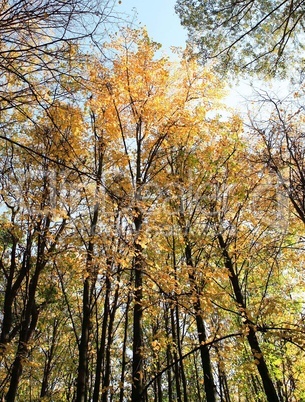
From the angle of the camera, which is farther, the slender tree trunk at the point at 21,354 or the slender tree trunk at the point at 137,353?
the slender tree trunk at the point at 21,354

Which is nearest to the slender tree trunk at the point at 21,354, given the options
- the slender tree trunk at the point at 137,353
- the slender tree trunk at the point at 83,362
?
the slender tree trunk at the point at 83,362

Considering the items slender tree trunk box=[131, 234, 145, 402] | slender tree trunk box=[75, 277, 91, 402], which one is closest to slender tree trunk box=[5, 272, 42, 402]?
slender tree trunk box=[75, 277, 91, 402]

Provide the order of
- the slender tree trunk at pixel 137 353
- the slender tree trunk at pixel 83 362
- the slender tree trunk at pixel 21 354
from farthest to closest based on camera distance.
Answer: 1. the slender tree trunk at pixel 21 354
2. the slender tree trunk at pixel 83 362
3. the slender tree trunk at pixel 137 353

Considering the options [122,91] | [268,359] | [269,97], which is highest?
[122,91]

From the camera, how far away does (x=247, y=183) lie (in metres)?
7.70

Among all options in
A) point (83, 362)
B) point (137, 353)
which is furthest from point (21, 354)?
point (137, 353)

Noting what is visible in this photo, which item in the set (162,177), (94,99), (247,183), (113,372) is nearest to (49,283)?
(162,177)

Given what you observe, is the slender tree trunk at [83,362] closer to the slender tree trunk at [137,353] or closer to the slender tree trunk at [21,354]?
the slender tree trunk at [21,354]

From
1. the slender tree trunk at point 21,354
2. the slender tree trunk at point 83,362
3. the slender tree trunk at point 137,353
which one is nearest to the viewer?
the slender tree trunk at point 137,353

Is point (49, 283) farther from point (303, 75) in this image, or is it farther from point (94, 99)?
point (303, 75)

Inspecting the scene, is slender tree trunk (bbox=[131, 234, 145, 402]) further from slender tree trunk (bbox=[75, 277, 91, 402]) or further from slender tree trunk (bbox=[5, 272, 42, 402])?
slender tree trunk (bbox=[5, 272, 42, 402])

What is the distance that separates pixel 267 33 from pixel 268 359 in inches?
366

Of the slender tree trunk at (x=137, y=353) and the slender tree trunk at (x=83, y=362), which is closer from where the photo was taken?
the slender tree trunk at (x=137, y=353)

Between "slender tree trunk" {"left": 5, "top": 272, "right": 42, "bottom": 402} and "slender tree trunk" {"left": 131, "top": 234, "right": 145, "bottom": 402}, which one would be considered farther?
"slender tree trunk" {"left": 5, "top": 272, "right": 42, "bottom": 402}
